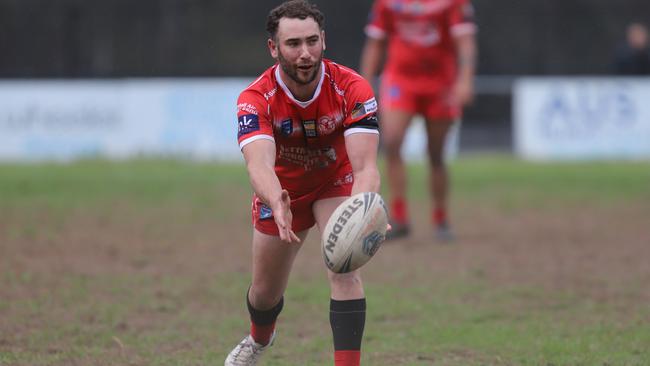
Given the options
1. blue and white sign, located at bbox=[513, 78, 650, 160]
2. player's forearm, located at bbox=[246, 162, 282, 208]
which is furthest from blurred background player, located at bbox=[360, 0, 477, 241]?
blue and white sign, located at bbox=[513, 78, 650, 160]

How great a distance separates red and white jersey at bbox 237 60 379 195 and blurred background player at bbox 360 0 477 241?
4.59m

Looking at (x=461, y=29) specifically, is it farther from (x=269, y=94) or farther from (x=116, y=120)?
(x=116, y=120)

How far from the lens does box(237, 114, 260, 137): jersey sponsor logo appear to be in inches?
182

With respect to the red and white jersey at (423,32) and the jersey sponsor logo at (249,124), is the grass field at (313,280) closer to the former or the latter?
the jersey sponsor logo at (249,124)

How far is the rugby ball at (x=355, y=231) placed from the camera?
425 cm

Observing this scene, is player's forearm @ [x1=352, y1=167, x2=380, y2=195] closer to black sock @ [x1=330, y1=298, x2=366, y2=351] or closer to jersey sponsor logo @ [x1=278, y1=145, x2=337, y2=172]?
jersey sponsor logo @ [x1=278, y1=145, x2=337, y2=172]

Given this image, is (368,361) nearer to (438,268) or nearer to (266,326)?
(266,326)

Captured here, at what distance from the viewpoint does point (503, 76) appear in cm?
1880

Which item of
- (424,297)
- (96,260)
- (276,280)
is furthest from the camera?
(96,260)

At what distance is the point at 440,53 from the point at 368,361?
16.1 feet

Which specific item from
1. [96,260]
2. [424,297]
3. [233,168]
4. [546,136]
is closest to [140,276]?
[96,260]

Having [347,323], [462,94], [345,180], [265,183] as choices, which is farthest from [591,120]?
[265,183]

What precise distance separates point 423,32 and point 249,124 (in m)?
5.29

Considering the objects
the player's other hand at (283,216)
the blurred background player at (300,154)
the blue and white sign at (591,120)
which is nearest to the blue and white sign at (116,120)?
the blue and white sign at (591,120)
